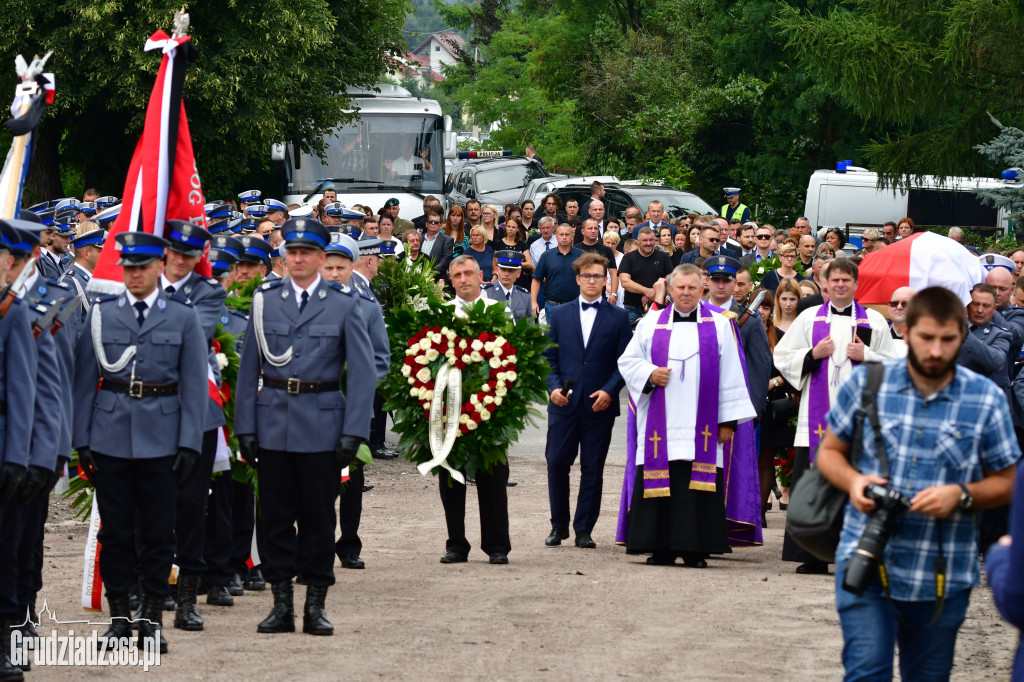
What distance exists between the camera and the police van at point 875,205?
27.2m

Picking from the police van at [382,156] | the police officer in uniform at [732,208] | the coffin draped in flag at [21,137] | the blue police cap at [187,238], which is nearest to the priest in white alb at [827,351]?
the blue police cap at [187,238]

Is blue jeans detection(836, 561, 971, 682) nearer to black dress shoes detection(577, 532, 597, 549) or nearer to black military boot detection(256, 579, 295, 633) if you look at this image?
black military boot detection(256, 579, 295, 633)

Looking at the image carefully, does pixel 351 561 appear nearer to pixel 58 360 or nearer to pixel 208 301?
pixel 208 301

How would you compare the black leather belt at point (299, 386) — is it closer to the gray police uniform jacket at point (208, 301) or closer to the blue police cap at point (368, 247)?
the gray police uniform jacket at point (208, 301)

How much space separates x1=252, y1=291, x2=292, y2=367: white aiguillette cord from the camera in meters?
8.12

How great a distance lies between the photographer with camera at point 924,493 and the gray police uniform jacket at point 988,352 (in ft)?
16.0

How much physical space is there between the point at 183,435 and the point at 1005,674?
424 centimetres

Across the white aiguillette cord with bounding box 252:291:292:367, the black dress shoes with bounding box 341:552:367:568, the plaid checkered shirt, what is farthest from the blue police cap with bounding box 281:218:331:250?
the plaid checkered shirt

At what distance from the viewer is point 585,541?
11.2 m

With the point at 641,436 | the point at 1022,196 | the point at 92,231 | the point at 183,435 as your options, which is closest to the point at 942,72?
the point at 1022,196

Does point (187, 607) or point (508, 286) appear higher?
point (508, 286)

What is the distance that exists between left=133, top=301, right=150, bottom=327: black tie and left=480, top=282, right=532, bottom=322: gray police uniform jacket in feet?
18.2

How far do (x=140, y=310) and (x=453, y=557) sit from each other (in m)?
3.57

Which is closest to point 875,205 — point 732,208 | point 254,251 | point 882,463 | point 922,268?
point 732,208
